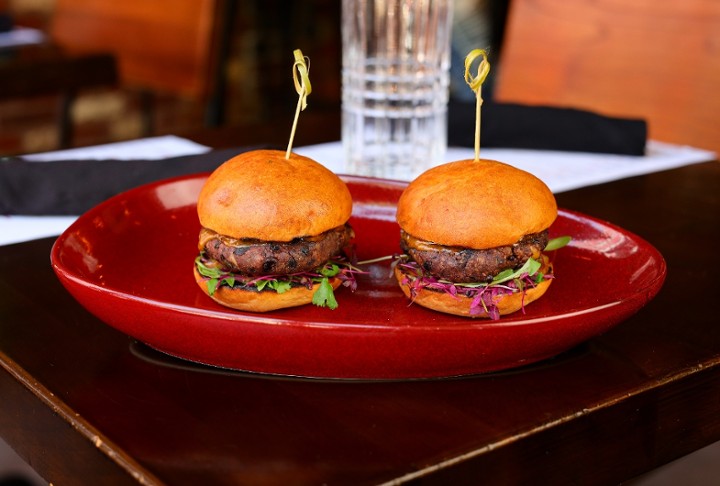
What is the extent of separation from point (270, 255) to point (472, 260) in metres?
0.18

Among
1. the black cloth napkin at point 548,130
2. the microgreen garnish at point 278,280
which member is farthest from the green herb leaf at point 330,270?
the black cloth napkin at point 548,130

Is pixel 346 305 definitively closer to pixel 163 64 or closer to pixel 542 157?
pixel 542 157

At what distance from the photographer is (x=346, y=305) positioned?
0.84m

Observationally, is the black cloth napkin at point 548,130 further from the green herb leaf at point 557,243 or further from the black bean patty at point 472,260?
the black bean patty at point 472,260

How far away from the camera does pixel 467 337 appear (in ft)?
2.25

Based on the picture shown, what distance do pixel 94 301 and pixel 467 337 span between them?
1.00 ft

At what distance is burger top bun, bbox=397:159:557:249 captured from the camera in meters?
0.78

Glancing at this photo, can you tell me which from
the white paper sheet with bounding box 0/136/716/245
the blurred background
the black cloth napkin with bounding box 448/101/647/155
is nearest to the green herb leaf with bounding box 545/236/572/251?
the white paper sheet with bounding box 0/136/716/245

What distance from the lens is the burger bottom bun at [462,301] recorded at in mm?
782

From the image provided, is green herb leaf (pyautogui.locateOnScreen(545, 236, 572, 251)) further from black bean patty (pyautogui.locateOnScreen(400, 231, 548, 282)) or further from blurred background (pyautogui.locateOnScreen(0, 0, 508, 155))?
blurred background (pyautogui.locateOnScreen(0, 0, 508, 155))

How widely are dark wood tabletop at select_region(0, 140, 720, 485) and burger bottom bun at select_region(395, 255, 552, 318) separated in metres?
0.06

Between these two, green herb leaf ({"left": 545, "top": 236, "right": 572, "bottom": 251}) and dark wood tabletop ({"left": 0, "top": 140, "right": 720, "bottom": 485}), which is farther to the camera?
green herb leaf ({"left": 545, "top": 236, "right": 572, "bottom": 251})

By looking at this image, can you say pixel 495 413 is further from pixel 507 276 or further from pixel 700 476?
pixel 700 476

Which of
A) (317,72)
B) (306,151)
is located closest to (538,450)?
(306,151)
